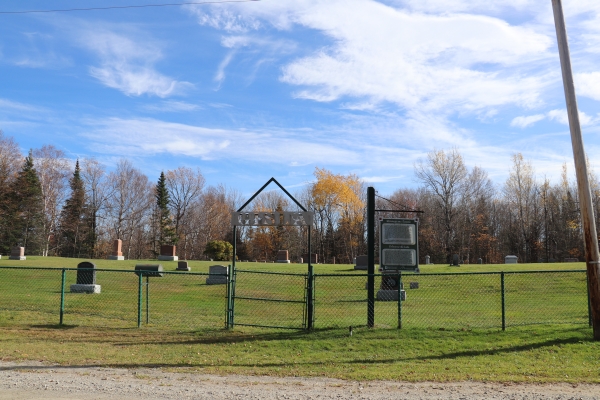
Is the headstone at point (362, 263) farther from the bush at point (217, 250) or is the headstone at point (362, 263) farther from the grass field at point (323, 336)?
the bush at point (217, 250)

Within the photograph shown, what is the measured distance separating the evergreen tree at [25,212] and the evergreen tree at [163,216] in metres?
14.4

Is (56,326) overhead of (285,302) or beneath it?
beneath

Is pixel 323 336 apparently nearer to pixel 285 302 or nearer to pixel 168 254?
pixel 285 302

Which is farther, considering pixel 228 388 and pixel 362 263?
pixel 362 263

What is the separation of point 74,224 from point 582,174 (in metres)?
61.7

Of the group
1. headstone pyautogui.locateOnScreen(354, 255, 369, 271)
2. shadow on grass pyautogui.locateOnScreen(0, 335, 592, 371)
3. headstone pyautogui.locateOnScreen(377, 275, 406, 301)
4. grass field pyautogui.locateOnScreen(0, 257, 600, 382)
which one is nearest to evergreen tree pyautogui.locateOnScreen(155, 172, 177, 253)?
headstone pyautogui.locateOnScreen(354, 255, 369, 271)

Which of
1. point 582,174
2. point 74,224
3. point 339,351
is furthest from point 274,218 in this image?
point 74,224

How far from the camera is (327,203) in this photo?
216 feet

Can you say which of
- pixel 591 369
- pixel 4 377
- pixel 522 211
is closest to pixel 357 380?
pixel 591 369

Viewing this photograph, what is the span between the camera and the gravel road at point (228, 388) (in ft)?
21.8

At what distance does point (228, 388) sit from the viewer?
7121mm

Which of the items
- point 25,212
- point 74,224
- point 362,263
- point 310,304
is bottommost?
point 310,304

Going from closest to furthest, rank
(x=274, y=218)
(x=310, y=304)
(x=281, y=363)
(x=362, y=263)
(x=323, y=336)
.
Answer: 1. (x=281, y=363)
2. (x=323, y=336)
3. (x=310, y=304)
4. (x=274, y=218)
5. (x=362, y=263)

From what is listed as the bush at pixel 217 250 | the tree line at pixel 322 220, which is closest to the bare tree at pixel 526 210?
the tree line at pixel 322 220
